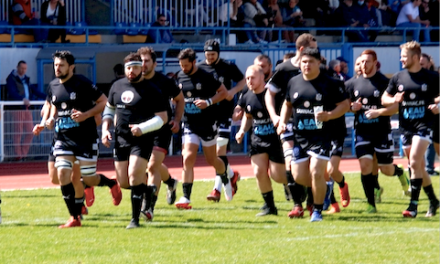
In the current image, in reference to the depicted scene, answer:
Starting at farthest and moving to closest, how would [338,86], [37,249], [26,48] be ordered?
[26,48]
[338,86]
[37,249]

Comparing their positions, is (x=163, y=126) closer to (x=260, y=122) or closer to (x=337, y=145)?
(x=260, y=122)

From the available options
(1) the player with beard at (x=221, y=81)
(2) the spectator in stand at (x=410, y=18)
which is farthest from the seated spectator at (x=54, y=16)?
(2) the spectator in stand at (x=410, y=18)

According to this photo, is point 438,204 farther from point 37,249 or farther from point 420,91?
point 37,249

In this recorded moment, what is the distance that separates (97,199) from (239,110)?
278 centimetres

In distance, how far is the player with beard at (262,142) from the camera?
11.1 meters

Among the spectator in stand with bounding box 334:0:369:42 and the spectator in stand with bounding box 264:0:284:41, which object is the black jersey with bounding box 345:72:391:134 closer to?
the spectator in stand with bounding box 264:0:284:41

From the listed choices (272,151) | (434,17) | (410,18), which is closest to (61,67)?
(272,151)

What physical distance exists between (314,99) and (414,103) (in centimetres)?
153

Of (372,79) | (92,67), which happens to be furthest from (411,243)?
(92,67)

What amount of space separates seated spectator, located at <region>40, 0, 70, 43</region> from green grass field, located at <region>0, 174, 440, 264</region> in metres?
9.42

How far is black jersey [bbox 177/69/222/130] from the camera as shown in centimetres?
1197

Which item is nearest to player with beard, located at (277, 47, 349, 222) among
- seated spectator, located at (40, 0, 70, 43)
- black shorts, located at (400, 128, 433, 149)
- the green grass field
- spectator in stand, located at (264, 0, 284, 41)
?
the green grass field

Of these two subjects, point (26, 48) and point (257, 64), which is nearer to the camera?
point (257, 64)

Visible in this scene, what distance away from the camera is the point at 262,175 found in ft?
36.5
